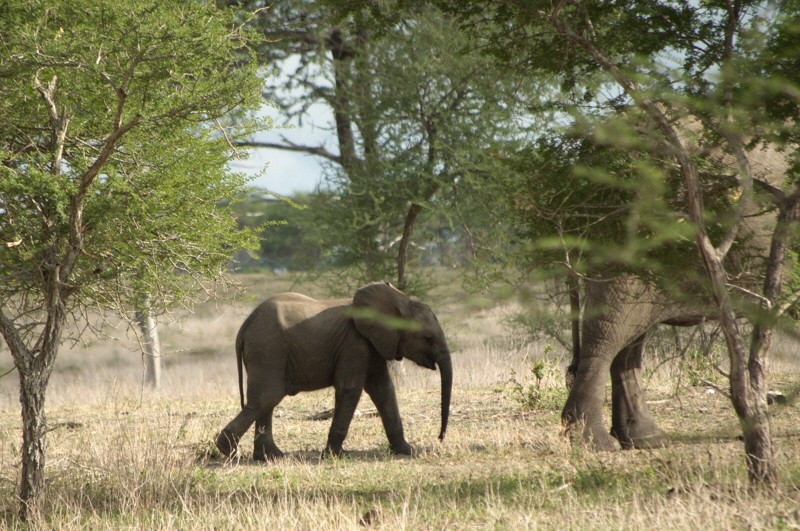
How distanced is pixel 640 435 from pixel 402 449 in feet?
8.65

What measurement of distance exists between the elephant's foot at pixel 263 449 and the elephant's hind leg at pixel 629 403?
3803 mm

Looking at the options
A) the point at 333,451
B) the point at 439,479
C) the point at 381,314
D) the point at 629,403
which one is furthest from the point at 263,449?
the point at 629,403

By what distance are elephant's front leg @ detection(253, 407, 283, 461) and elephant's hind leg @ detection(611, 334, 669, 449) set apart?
381cm

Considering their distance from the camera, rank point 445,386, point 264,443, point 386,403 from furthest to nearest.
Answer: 1. point 386,403
2. point 264,443
3. point 445,386

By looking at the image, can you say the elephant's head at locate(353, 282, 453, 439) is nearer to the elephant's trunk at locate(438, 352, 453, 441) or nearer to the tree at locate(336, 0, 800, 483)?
the elephant's trunk at locate(438, 352, 453, 441)

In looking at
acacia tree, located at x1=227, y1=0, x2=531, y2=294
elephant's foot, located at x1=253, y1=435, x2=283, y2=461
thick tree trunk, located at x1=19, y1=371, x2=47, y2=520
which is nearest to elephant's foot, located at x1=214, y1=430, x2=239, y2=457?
elephant's foot, located at x1=253, y1=435, x2=283, y2=461

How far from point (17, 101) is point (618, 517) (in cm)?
577

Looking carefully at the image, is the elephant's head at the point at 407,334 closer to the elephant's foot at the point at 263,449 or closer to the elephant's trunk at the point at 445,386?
the elephant's trunk at the point at 445,386

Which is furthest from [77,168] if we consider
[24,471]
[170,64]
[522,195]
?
[522,195]

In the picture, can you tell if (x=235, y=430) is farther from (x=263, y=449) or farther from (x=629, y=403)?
(x=629, y=403)

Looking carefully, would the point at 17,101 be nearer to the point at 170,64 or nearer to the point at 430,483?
the point at 170,64

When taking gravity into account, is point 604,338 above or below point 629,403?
above

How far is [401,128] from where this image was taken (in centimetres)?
1756

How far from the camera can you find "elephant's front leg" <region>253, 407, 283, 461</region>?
27.2 feet
